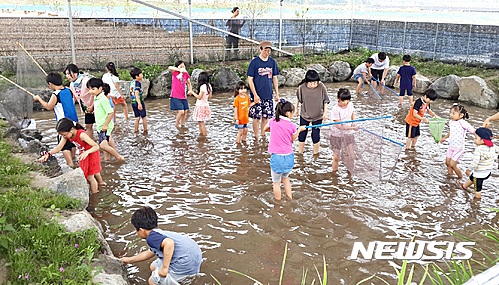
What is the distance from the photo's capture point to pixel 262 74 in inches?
333

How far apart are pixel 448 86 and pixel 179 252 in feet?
40.3

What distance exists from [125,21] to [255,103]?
328 inches

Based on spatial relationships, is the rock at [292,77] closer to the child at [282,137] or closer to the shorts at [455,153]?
the shorts at [455,153]

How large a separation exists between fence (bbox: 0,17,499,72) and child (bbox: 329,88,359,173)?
29.5 ft

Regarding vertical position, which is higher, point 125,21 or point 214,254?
point 125,21

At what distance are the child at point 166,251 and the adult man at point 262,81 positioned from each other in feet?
15.8

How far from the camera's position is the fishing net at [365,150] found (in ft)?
22.0

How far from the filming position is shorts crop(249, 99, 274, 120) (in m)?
8.84

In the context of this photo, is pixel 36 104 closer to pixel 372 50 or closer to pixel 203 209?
pixel 203 209

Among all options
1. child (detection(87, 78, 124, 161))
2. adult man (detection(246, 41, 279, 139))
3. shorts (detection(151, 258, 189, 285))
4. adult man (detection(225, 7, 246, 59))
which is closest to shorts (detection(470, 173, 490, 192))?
adult man (detection(246, 41, 279, 139))

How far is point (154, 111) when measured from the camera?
1179cm

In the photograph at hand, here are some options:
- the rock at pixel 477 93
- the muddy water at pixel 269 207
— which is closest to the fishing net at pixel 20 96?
the muddy water at pixel 269 207

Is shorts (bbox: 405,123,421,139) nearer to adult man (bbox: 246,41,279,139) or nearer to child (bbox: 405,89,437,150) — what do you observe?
child (bbox: 405,89,437,150)

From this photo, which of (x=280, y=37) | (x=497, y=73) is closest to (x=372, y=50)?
(x=280, y=37)
